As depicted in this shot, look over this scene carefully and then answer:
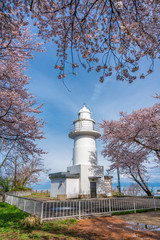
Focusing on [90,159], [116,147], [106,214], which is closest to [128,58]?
[106,214]

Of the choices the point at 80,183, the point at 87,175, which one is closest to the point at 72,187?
the point at 80,183

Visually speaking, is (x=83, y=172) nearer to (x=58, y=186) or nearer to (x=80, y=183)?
(x=80, y=183)

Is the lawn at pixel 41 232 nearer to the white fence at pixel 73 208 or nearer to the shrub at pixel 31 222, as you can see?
the shrub at pixel 31 222

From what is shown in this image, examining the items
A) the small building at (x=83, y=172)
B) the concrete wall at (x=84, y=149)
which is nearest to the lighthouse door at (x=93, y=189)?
the small building at (x=83, y=172)

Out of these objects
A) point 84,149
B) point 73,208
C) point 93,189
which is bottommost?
point 93,189

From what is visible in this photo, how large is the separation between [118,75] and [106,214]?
821 cm

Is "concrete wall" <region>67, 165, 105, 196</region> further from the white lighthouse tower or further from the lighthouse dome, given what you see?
the lighthouse dome

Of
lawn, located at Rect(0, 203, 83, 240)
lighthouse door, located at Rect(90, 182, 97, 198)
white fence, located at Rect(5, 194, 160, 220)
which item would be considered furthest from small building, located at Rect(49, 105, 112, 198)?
lawn, located at Rect(0, 203, 83, 240)

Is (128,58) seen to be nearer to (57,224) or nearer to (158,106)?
(57,224)

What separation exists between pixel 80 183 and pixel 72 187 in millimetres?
1212

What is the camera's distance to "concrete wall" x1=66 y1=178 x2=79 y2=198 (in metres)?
18.8

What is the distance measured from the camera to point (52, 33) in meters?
4.91

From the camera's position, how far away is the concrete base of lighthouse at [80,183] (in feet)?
62.5

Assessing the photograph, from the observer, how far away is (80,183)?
64.7ft
